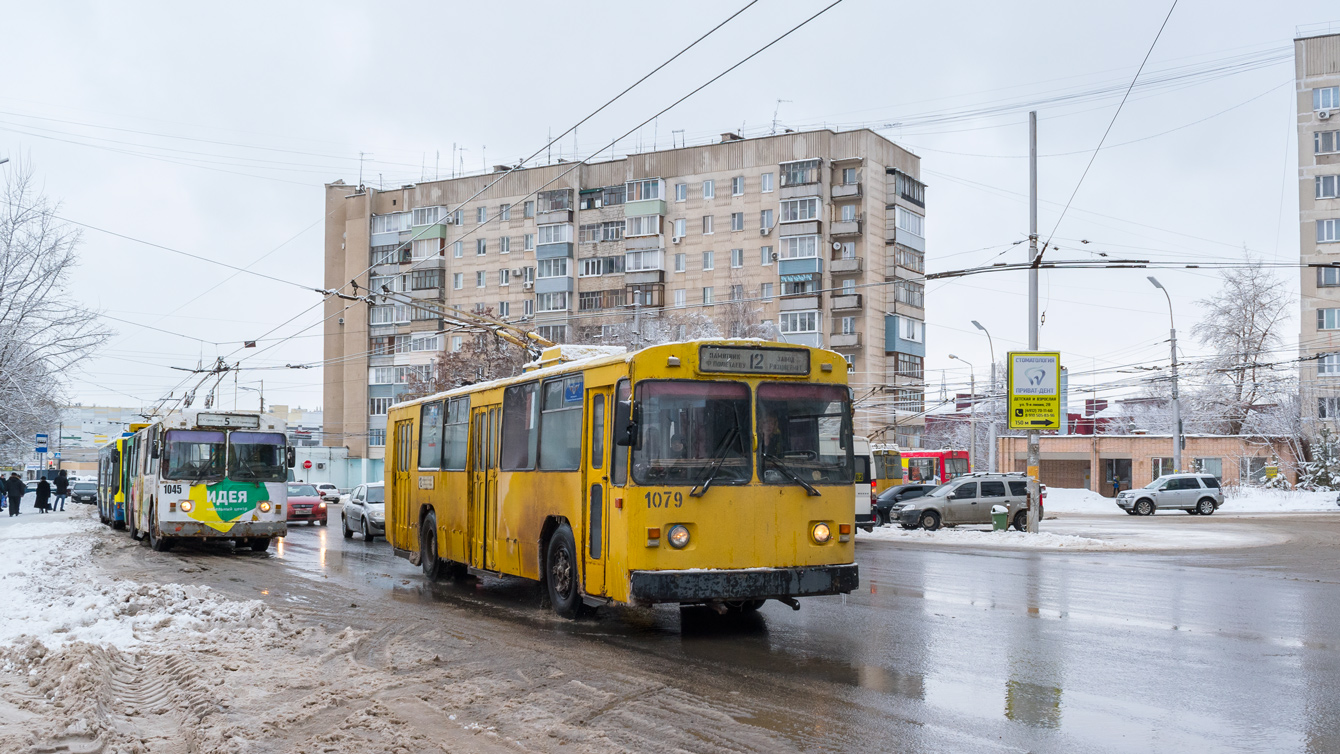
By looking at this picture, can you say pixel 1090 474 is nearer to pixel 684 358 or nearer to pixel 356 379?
pixel 356 379

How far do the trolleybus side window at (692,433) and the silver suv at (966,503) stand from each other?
2408cm

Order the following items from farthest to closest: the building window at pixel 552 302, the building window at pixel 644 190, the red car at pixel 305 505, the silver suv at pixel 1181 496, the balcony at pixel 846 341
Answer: the building window at pixel 552 302 → the building window at pixel 644 190 → the balcony at pixel 846 341 → the silver suv at pixel 1181 496 → the red car at pixel 305 505

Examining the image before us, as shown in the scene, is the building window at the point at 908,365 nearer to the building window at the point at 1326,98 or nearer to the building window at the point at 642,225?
the building window at the point at 642,225

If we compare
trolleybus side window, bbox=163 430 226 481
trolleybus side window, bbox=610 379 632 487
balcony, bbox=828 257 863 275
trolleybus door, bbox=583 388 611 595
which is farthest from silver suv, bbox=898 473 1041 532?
balcony, bbox=828 257 863 275

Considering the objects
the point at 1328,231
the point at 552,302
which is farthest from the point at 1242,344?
the point at 552,302

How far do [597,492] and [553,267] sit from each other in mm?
69767

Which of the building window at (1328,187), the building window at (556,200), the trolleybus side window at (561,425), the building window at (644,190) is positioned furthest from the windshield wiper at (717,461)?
the building window at (1328,187)

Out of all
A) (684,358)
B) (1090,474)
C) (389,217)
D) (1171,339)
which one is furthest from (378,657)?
(389,217)

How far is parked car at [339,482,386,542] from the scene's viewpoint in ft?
93.2

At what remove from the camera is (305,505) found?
3747 centimetres

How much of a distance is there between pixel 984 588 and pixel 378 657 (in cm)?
895

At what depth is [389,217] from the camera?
87500 mm

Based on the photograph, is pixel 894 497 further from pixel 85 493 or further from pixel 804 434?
pixel 85 493

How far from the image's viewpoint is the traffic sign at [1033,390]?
29938mm
